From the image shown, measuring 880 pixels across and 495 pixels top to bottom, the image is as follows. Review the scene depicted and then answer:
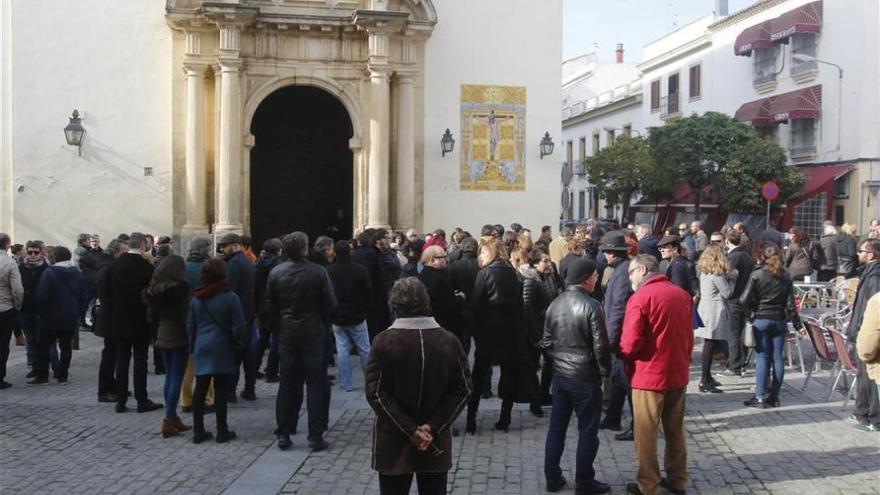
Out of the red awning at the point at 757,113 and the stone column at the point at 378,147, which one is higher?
the red awning at the point at 757,113

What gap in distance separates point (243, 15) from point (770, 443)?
13584 mm

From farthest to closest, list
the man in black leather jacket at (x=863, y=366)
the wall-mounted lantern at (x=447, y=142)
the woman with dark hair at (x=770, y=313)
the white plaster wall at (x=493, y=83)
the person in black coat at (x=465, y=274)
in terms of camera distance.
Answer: the white plaster wall at (x=493, y=83), the wall-mounted lantern at (x=447, y=142), the person in black coat at (x=465, y=274), the woman with dark hair at (x=770, y=313), the man in black leather jacket at (x=863, y=366)

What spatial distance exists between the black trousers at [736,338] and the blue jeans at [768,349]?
4.80 ft

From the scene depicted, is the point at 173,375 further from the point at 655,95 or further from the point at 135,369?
the point at 655,95

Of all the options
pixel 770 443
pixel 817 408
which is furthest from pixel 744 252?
pixel 770 443

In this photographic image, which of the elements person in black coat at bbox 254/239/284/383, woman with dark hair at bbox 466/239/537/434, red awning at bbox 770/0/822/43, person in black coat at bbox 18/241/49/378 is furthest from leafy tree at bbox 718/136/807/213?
person in black coat at bbox 18/241/49/378

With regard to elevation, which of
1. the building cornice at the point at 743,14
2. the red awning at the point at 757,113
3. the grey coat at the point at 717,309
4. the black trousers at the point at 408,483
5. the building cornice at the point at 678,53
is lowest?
the black trousers at the point at 408,483

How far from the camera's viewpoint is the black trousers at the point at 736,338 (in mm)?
11109

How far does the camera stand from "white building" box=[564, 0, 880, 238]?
1188 inches

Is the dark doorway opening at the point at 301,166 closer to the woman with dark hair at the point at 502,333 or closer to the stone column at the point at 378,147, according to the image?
the stone column at the point at 378,147

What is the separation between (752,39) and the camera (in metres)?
35.2

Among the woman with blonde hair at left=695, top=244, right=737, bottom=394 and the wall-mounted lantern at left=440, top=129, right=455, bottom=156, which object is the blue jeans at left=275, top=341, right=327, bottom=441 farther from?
the wall-mounted lantern at left=440, top=129, right=455, bottom=156

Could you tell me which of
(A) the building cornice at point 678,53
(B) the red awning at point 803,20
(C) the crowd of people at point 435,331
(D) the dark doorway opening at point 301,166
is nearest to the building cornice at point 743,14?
(A) the building cornice at point 678,53

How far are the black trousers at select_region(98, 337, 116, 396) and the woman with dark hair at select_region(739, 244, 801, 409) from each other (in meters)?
→ 6.56
